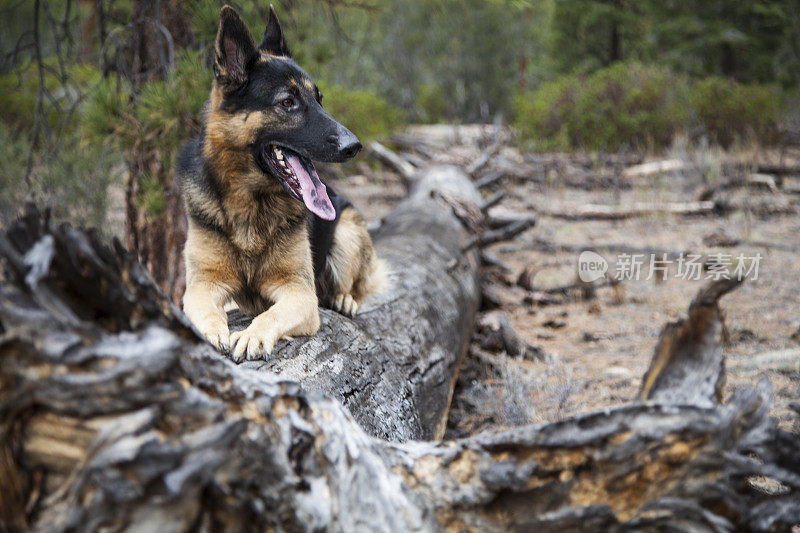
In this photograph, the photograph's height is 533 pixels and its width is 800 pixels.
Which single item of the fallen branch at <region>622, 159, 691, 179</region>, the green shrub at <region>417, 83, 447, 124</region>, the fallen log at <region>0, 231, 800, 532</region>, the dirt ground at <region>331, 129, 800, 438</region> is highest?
the green shrub at <region>417, 83, 447, 124</region>

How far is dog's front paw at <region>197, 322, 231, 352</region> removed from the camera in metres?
2.49

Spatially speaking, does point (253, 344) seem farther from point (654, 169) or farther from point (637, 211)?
point (654, 169)

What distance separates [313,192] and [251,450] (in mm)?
1701

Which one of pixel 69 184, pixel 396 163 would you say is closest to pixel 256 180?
pixel 69 184

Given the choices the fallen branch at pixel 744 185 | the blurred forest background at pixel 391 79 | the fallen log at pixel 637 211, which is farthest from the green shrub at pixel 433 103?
the fallen log at pixel 637 211

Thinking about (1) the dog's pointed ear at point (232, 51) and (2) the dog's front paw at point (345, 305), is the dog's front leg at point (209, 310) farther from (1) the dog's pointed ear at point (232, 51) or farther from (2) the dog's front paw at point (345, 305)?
(1) the dog's pointed ear at point (232, 51)

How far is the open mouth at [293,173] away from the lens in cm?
291

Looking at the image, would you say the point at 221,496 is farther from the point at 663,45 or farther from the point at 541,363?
the point at 663,45

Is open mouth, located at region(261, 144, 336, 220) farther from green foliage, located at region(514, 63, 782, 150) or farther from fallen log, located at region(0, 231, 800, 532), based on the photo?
green foliage, located at region(514, 63, 782, 150)

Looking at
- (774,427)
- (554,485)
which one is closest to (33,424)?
(554,485)

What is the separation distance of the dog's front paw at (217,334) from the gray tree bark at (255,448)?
98 centimetres

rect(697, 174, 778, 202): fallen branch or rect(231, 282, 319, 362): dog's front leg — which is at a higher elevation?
rect(697, 174, 778, 202): fallen branch

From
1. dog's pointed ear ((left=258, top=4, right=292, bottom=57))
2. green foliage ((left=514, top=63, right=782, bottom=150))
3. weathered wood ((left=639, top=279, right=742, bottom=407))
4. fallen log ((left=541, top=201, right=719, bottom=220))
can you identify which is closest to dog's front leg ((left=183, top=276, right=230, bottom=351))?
dog's pointed ear ((left=258, top=4, right=292, bottom=57))

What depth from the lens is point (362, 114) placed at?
10969 mm
